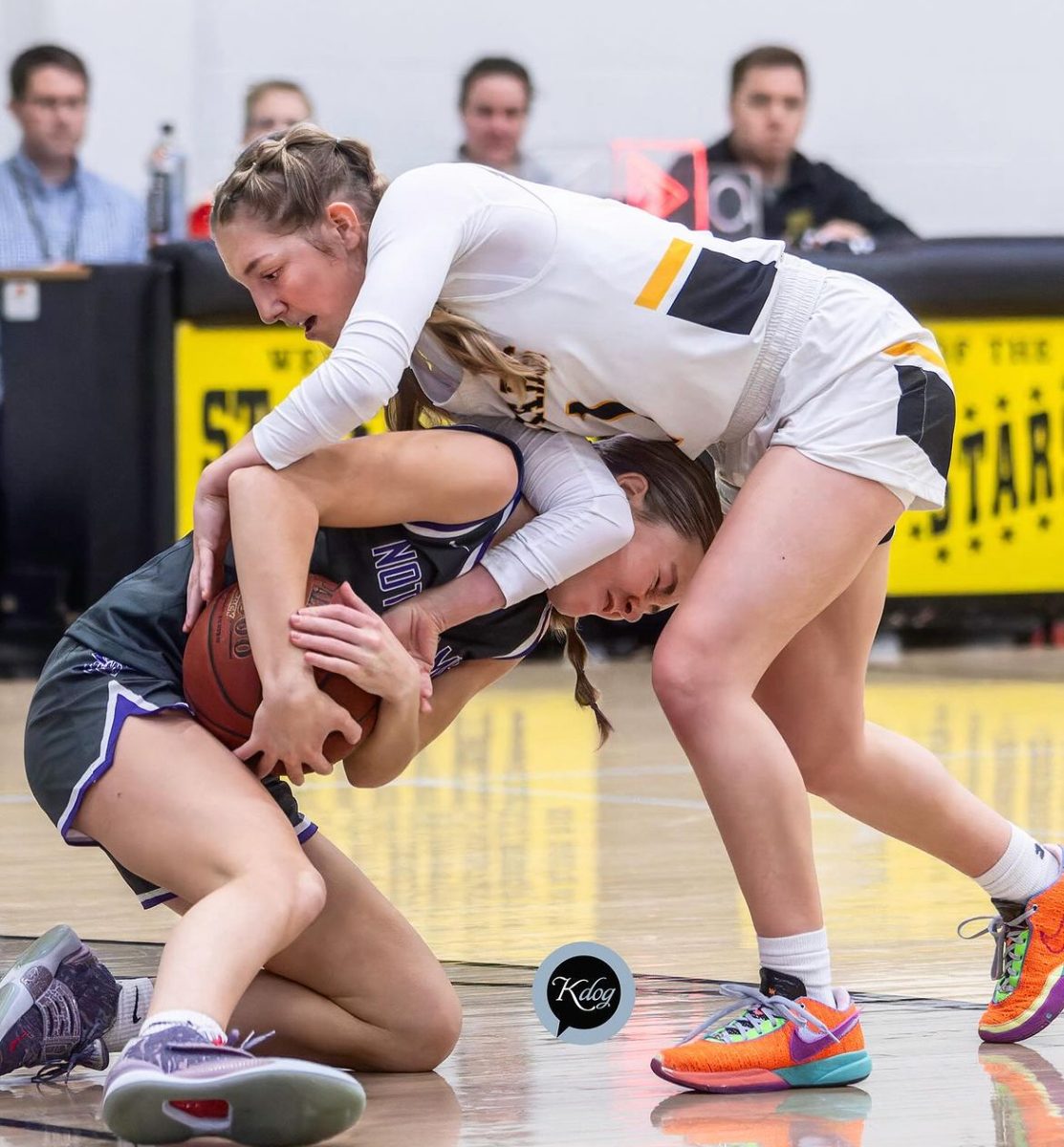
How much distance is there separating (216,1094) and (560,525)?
0.82m

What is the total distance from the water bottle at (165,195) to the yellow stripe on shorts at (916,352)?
4564 millimetres

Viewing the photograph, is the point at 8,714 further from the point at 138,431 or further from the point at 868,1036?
the point at 868,1036

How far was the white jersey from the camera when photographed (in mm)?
2562

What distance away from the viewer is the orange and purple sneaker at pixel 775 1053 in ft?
8.13

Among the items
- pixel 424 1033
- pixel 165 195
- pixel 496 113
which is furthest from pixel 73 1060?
pixel 496 113

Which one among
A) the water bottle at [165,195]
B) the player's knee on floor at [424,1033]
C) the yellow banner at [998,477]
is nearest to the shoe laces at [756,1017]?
the player's knee on floor at [424,1033]

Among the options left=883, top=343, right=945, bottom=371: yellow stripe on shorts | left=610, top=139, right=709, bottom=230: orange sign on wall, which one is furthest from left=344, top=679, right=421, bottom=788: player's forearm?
left=610, top=139, right=709, bottom=230: orange sign on wall

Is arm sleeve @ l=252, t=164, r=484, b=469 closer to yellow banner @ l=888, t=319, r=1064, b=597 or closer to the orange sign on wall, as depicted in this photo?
the orange sign on wall

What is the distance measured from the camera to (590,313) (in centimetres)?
267

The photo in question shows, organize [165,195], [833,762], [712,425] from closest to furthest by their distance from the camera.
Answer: [712,425], [833,762], [165,195]

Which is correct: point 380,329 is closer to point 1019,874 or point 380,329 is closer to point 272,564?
point 272,564

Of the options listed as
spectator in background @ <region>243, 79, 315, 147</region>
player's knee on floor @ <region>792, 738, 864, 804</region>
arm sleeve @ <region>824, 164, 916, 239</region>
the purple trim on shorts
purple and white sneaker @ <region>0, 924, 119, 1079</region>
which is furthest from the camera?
arm sleeve @ <region>824, 164, 916, 239</region>

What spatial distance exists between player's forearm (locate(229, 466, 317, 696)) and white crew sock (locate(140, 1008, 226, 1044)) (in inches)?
15.5

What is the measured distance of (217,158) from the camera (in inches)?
388
